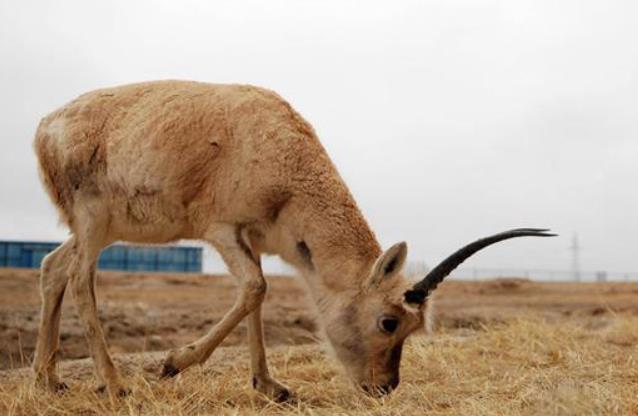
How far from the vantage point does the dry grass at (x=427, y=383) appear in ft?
18.9

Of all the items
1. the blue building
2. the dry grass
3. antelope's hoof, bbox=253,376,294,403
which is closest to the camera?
the dry grass

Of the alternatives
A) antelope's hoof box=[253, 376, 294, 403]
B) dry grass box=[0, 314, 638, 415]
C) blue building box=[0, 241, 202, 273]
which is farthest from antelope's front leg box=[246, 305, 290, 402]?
blue building box=[0, 241, 202, 273]

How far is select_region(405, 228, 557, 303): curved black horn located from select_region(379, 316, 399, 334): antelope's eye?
0.21m

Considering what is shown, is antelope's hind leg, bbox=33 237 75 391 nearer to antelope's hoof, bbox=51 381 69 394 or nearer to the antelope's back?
antelope's hoof, bbox=51 381 69 394

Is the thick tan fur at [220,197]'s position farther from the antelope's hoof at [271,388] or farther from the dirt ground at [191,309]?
the dirt ground at [191,309]

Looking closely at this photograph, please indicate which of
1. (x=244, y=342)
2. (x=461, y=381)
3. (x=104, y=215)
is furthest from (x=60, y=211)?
(x=244, y=342)

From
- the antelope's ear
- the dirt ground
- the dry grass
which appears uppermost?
the antelope's ear

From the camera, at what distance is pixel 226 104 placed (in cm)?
744

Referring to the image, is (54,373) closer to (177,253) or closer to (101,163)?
(101,163)

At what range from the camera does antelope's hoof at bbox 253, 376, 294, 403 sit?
7.27 m

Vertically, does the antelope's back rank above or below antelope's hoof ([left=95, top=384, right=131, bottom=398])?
above

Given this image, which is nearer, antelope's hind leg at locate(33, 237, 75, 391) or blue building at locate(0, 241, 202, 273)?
antelope's hind leg at locate(33, 237, 75, 391)

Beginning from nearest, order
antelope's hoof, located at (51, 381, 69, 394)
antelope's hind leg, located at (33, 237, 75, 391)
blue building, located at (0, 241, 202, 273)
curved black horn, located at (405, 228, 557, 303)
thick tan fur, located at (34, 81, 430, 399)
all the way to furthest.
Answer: curved black horn, located at (405, 228, 557, 303) → thick tan fur, located at (34, 81, 430, 399) → antelope's hoof, located at (51, 381, 69, 394) → antelope's hind leg, located at (33, 237, 75, 391) → blue building, located at (0, 241, 202, 273)

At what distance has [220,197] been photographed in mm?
6984
